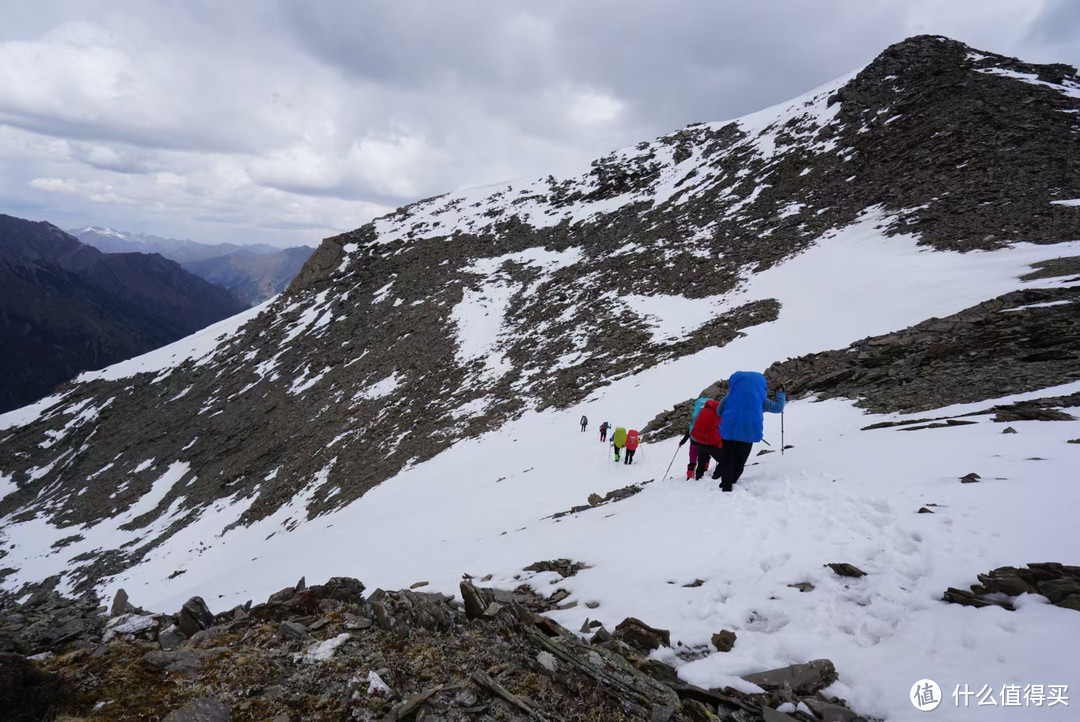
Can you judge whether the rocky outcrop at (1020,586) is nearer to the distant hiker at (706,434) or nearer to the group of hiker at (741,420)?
the group of hiker at (741,420)

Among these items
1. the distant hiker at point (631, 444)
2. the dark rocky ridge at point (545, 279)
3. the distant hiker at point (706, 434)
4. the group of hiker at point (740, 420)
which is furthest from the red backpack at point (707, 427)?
the dark rocky ridge at point (545, 279)

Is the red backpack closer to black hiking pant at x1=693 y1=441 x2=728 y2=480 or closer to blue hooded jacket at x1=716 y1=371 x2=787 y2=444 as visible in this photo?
black hiking pant at x1=693 y1=441 x2=728 y2=480

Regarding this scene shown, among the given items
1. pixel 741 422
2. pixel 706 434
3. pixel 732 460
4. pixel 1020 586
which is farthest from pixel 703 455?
pixel 1020 586

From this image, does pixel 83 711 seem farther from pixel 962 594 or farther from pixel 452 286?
pixel 452 286

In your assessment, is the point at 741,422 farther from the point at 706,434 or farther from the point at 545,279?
the point at 545,279

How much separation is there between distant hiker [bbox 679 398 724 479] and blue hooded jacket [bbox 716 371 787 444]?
3.43 feet

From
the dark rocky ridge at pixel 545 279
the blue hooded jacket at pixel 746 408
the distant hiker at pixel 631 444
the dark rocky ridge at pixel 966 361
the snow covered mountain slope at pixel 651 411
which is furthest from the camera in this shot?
the dark rocky ridge at pixel 545 279

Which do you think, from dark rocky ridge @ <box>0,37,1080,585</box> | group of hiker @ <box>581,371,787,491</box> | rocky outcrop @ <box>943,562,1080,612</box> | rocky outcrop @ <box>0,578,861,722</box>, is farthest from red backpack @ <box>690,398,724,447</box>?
dark rocky ridge @ <box>0,37,1080,585</box>

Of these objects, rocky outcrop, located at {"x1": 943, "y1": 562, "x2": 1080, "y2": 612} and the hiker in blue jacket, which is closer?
rocky outcrop, located at {"x1": 943, "y1": 562, "x2": 1080, "y2": 612}

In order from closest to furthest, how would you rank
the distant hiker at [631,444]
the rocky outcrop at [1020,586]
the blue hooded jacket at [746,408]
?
the rocky outcrop at [1020,586], the blue hooded jacket at [746,408], the distant hiker at [631,444]

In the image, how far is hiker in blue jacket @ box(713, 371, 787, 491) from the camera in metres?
8.55

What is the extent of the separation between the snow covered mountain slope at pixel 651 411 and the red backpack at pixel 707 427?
97cm

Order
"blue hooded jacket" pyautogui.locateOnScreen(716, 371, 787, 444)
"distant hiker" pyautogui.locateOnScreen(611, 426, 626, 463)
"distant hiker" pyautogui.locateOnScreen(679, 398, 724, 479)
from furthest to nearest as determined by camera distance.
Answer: "distant hiker" pyautogui.locateOnScreen(611, 426, 626, 463)
"distant hiker" pyautogui.locateOnScreen(679, 398, 724, 479)
"blue hooded jacket" pyautogui.locateOnScreen(716, 371, 787, 444)

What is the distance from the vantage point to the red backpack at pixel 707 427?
32.4 feet
